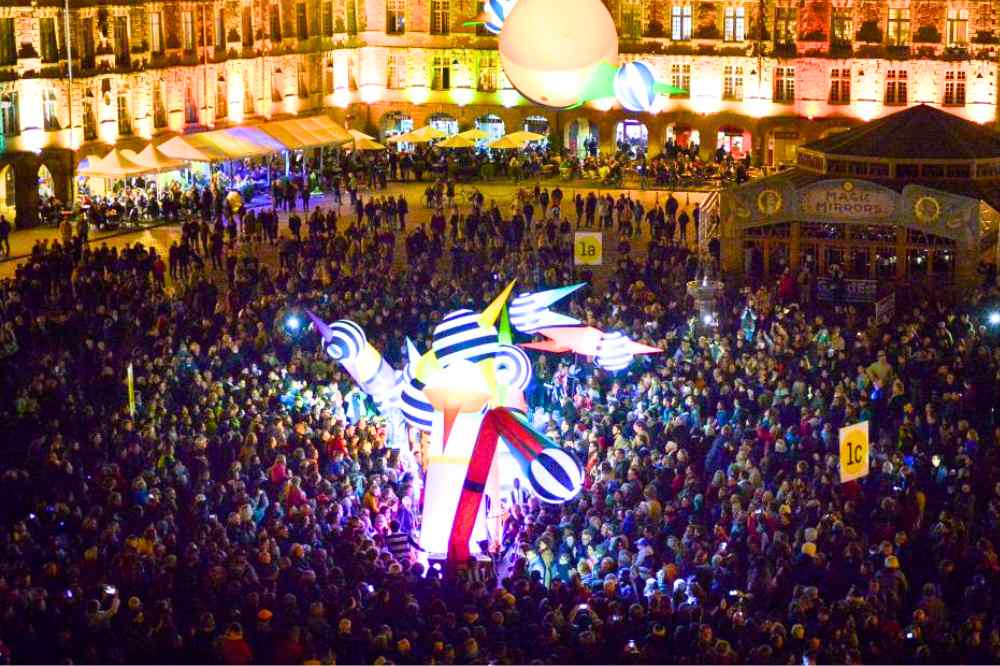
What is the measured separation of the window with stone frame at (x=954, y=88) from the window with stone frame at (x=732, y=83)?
7081 mm

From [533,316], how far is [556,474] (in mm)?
9027

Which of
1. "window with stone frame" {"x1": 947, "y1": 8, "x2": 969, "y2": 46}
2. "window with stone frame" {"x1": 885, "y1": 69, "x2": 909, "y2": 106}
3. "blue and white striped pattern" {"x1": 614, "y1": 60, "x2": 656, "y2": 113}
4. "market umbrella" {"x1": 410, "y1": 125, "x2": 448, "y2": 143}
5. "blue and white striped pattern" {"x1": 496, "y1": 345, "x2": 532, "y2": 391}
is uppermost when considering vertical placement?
"blue and white striped pattern" {"x1": 614, "y1": 60, "x2": 656, "y2": 113}

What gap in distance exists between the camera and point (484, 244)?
46125 millimetres

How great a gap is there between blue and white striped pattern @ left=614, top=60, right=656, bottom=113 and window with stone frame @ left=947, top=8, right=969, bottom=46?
123 feet

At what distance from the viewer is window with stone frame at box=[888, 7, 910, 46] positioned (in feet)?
220

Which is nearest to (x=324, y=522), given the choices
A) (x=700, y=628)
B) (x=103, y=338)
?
(x=700, y=628)

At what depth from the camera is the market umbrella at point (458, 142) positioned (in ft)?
210

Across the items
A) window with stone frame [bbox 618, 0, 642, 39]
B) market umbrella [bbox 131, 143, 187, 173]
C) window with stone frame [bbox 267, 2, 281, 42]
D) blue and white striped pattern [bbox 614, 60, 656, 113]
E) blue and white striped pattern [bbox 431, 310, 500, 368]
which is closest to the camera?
blue and white striped pattern [bbox 431, 310, 500, 368]

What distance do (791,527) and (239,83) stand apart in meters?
42.9

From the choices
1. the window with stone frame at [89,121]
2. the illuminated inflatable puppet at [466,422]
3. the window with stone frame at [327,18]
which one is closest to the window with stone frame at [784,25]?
the window with stone frame at [327,18]

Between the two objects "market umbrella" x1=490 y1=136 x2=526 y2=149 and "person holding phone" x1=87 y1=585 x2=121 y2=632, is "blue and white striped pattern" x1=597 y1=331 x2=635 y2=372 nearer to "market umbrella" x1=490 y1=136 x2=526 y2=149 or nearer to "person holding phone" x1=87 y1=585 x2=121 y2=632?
"person holding phone" x1=87 y1=585 x2=121 y2=632

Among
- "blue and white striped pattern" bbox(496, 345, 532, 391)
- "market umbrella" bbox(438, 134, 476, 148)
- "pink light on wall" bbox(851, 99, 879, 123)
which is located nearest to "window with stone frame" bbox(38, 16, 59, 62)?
"market umbrella" bbox(438, 134, 476, 148)

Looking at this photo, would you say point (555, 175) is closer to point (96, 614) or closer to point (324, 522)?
point (324, 522)

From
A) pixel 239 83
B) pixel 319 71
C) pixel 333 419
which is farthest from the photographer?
pixel 319 71
